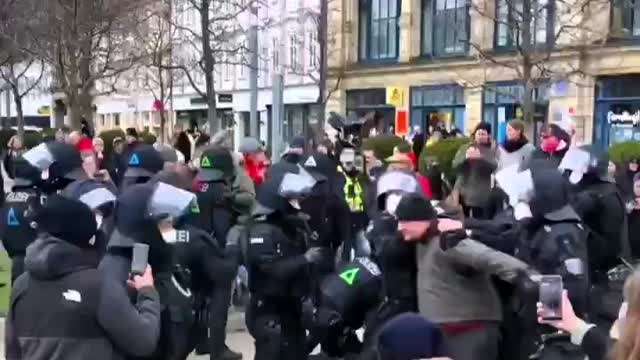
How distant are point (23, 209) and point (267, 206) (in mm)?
2453

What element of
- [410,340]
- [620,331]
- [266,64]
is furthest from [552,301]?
[266,64]

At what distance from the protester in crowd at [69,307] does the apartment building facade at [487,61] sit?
19424 mm

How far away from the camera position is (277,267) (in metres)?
6.87

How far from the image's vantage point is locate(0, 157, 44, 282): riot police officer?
829 centimetres

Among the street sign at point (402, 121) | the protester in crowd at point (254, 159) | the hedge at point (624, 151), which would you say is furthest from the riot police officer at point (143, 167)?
the street sign at point (402, 121)

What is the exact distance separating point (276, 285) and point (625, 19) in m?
25.4

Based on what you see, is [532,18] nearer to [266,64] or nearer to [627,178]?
[627,178]

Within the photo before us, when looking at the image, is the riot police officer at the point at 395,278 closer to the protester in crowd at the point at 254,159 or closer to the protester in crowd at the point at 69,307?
the protester in crowd at the point at 69,307

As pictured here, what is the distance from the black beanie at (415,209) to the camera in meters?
5.91

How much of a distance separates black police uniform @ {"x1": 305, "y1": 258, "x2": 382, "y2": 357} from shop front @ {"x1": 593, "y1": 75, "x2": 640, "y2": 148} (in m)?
23.5

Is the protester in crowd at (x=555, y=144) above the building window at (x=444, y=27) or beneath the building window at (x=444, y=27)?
beneath

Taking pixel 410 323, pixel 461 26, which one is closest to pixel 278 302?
pixel 410 323

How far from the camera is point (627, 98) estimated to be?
2972 cm

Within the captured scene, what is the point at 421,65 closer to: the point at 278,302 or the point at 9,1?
the point at 9,1
